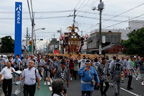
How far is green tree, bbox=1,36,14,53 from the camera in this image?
59.6 metres

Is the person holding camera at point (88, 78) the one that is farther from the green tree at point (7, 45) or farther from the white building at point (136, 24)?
the white building at point (136, 24)

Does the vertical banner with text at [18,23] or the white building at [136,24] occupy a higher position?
the white building at [136,24]

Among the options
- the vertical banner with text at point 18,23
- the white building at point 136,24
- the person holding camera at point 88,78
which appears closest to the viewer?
the person holding camera at point 88,78

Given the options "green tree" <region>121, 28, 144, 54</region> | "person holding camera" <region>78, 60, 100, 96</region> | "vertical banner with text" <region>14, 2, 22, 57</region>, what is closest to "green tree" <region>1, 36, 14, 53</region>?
"green tree" <region>121, 28, 144, 54</region>

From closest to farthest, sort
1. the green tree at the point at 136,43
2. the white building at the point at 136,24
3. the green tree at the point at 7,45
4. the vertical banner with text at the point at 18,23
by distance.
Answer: the vertical banner with text at the point at 18,23
the green tree at the point at 136,43
the green tree at the point at 7,45
the white building at the point at 136,24

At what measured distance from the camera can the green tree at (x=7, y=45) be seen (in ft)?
195

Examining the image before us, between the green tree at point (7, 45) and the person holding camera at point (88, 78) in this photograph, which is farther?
the green tree at point (7, 45)

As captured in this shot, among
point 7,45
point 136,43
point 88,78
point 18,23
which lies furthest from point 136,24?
point 88,78

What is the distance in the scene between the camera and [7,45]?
199 feet

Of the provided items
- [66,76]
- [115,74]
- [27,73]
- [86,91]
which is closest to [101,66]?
[115,74]

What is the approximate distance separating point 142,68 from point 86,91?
842cm

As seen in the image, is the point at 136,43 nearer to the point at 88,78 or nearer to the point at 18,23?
the point at 18,23

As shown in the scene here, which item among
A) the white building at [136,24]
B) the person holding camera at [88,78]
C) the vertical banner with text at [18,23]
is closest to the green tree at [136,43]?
the vertical banner with text at [18,23]

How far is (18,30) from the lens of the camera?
17969 millimetres
